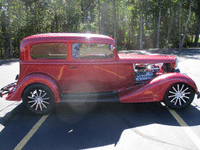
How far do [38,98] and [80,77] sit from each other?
110 centimetres

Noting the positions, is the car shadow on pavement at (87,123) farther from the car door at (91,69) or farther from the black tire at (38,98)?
the car door at (91,69)

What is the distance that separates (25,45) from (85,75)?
1.61 metres

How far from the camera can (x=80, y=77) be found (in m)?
4.57

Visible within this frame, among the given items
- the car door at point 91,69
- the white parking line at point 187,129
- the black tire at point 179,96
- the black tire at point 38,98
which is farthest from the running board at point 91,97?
the white parking line at point 187,129

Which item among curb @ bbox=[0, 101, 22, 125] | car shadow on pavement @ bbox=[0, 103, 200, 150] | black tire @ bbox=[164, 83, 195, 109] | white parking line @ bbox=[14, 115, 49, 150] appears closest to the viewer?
white parking line @ bbox=[14, 115, 49, 150]

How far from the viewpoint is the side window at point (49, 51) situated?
14.8 feet

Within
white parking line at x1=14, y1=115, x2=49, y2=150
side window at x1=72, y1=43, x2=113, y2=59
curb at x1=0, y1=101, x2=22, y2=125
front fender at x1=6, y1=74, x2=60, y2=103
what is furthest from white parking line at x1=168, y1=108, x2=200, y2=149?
curb at x1=0, y1=101, x2=22, y2=125

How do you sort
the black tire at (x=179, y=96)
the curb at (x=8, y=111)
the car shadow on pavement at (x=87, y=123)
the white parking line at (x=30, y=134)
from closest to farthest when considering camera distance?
the white parking line at (x=30, y=134)
the car shadow on pavement at (x=87, y=123)
the curb at (x=8, y=111)
the black tire at (x=179, y=96)

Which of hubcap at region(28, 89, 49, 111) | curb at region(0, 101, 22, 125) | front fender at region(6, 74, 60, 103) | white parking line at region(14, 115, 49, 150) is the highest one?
front fender at region(6, 74, 60, 103)

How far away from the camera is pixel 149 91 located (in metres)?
4.41

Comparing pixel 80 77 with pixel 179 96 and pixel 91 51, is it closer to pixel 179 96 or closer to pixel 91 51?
pixel 91 51

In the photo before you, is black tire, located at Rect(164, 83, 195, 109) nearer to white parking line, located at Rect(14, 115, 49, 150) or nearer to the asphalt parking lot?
the asphalt parking lot

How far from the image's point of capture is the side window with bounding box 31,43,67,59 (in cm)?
452

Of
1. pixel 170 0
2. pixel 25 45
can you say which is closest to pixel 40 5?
pixel 170 0
